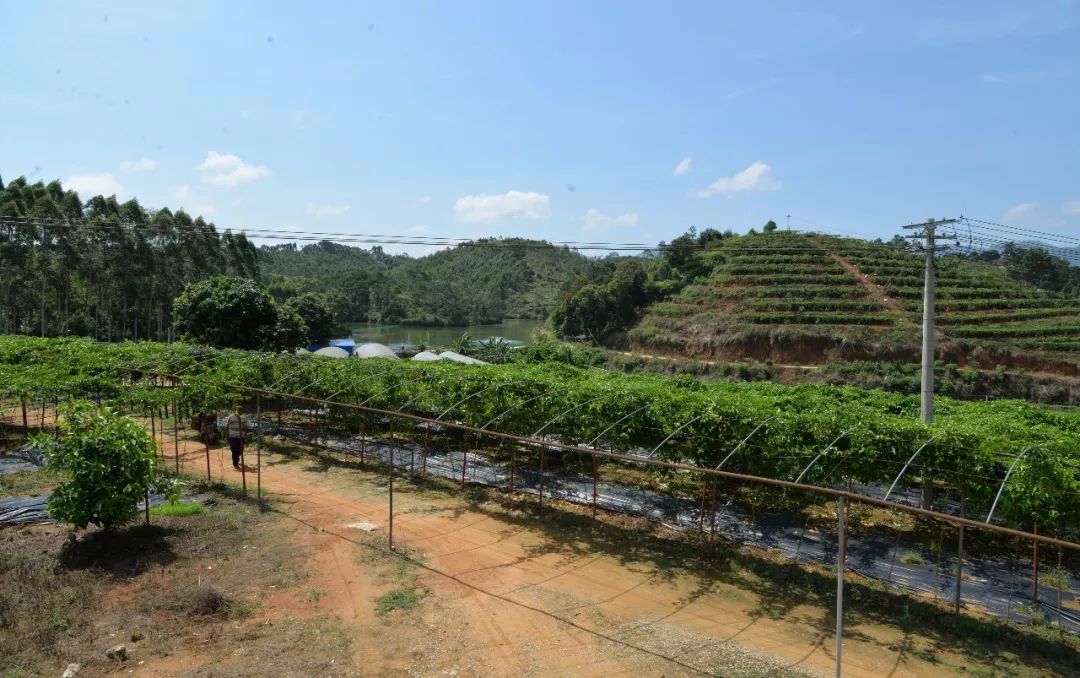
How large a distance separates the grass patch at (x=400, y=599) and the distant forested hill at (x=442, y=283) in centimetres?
7378

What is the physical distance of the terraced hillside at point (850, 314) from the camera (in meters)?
48.2

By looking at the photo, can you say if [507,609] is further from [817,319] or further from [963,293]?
[963,293]

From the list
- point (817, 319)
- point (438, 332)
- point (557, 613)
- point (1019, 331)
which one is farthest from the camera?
point (438, 332)

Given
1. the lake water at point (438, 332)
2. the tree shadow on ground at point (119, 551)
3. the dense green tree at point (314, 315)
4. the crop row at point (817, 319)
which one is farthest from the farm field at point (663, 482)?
the lake water at point (438, 332)

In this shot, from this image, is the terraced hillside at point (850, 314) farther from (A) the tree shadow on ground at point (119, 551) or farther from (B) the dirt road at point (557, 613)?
(A) the tree shadow on ground at point (119, 551)

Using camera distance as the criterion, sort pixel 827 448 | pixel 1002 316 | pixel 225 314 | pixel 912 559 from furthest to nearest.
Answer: pixel 1002 316
pixel 225 314
pixel 827 448
pixel 912 559

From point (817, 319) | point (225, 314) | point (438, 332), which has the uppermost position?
point (225, 314)

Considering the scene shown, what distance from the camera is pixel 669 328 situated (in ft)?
199

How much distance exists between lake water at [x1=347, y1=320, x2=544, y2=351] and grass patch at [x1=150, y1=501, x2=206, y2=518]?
7183cm

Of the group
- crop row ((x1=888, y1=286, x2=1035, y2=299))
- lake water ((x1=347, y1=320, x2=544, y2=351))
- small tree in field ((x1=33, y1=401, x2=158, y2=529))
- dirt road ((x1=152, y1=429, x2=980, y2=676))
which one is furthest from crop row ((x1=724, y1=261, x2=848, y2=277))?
small tree in field ((x1=33, y1=401, x2=158, y2=529))

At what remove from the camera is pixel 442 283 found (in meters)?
120

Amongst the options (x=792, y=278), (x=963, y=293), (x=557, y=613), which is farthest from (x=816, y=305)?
(x=557, y=613)

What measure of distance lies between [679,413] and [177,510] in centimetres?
1040

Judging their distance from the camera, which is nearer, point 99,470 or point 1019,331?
point 99,470
